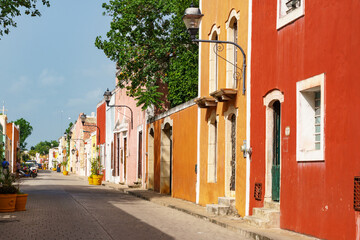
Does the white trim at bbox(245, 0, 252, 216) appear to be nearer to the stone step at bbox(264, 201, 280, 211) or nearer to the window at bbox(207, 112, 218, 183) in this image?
the stone step at bbox(264, 201, 280, 211)

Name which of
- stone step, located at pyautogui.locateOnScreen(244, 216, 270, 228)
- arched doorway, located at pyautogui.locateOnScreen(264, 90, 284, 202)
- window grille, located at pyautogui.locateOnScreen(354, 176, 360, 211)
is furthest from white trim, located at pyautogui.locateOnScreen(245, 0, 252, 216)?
window grille, located at pyautogui.locateOnScreen(354, 176, 360, 211)

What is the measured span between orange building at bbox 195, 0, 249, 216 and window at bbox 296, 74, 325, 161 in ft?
11.9

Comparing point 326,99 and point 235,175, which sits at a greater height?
point 326,99

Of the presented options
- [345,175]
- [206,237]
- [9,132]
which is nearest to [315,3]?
[345,175]

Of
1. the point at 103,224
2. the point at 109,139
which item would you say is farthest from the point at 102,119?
the point at 103,224

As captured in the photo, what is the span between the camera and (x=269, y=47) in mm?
14109

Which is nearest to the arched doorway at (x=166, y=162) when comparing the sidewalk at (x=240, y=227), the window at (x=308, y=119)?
the sidewalk at (x=240, y=227)

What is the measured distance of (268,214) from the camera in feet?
43.1

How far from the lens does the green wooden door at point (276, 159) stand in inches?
547

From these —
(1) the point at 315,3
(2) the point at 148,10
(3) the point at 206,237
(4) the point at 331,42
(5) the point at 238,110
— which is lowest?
(3) the point at 206,237

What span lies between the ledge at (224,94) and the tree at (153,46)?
11.0 m

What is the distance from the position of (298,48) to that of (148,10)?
1746 cm

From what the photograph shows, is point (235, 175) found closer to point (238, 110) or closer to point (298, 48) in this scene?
point (238, 110)

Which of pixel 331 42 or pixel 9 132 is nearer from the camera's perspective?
pixel 331 42
